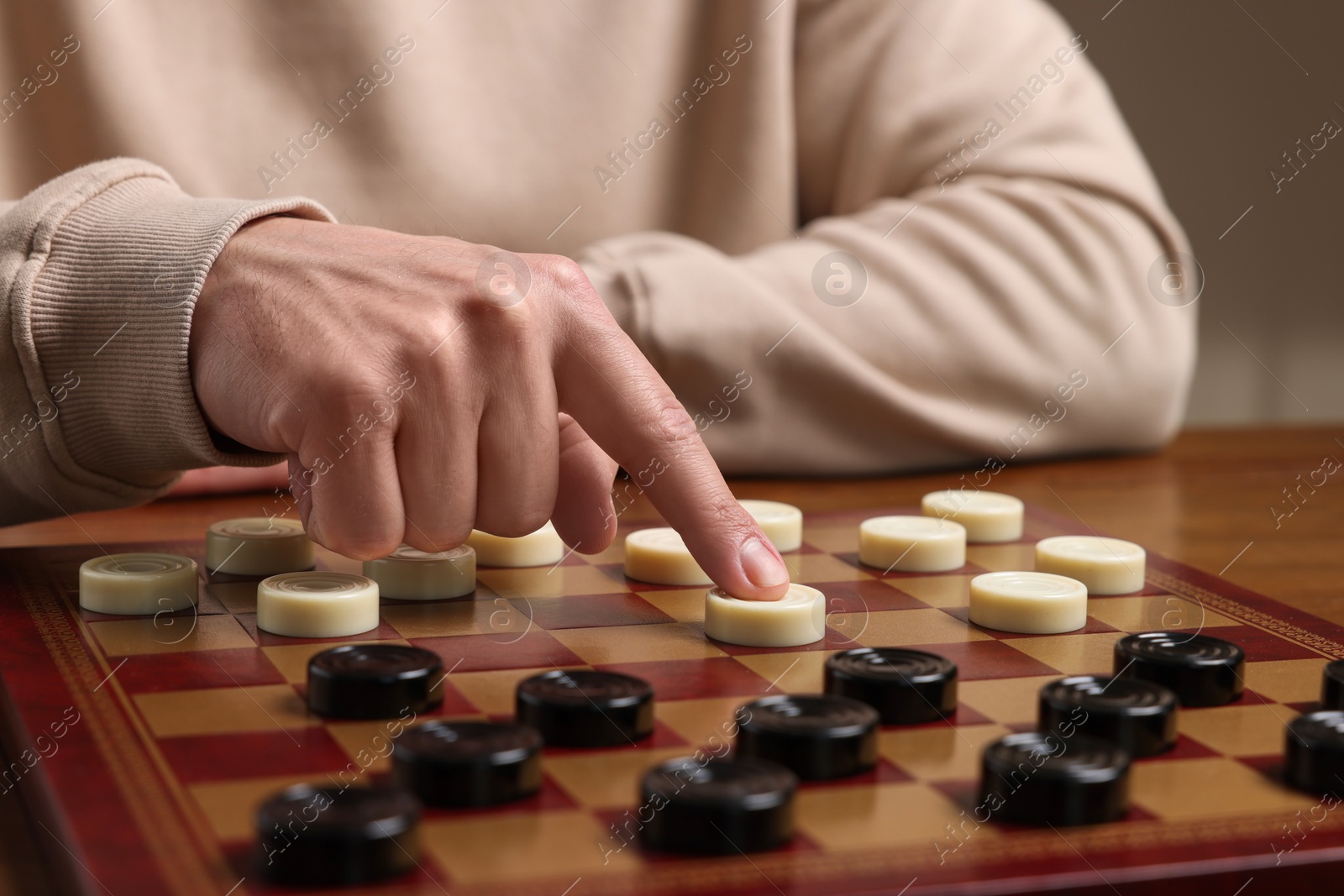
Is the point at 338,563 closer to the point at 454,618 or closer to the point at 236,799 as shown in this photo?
the point at 454,618

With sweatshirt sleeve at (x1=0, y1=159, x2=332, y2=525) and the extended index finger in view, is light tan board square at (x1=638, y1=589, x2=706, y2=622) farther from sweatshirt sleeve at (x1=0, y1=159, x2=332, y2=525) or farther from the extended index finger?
sweatshirt sleeve at (x1=0, y1=159, x2=332, y2=525)

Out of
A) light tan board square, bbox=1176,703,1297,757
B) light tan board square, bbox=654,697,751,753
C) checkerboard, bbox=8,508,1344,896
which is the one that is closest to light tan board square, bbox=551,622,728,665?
checkerboard, bbox=8,508,1344,896

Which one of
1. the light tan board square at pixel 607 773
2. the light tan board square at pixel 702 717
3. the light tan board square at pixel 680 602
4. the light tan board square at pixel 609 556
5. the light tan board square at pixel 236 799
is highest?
the light tan board square at pixel 236 799

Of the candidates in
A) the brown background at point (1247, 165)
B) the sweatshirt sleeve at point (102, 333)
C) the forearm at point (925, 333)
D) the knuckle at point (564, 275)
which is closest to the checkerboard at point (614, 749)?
the sweatshirt sleeve at point (102, 333)

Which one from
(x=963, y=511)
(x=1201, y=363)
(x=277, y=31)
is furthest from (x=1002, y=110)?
(x=1201, y=363)

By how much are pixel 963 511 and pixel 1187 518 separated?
0.36 meters

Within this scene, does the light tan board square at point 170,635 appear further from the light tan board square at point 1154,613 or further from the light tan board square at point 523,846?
the light tan board square at point 1154,613

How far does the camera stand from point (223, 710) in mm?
846

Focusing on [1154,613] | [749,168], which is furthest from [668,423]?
[749,168]

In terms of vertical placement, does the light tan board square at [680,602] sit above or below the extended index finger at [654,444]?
below

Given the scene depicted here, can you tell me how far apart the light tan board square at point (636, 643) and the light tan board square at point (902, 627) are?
5.1 inches

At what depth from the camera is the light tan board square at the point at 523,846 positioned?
2.07ft

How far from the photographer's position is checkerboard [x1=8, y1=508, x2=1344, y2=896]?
0.64m

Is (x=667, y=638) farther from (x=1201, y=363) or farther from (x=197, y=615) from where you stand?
(x=1201, y=363)
